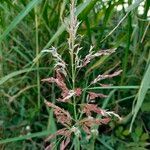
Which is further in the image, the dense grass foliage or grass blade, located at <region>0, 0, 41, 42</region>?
the dense grass foliage

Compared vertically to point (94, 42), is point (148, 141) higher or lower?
lower

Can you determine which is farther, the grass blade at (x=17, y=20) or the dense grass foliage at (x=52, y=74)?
the dense grass foliage at (x=52, y=74)

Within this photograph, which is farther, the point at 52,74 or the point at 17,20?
the point at 52,74

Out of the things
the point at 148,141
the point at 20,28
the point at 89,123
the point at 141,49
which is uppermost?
the point at 20,28

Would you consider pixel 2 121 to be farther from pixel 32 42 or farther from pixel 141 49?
pixel 141 49

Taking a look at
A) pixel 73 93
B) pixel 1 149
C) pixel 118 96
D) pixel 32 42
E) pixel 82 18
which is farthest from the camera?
pixel 32 42

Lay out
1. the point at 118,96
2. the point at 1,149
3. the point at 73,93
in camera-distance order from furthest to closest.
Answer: the point at 118,96 < the point at 1,149 < the point at 73,93

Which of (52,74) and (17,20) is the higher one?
(17,20)

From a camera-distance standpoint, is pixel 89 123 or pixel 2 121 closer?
pixel 89 123

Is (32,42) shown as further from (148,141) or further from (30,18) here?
(148,141)

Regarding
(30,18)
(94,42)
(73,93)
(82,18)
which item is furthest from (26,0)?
(73,93)
